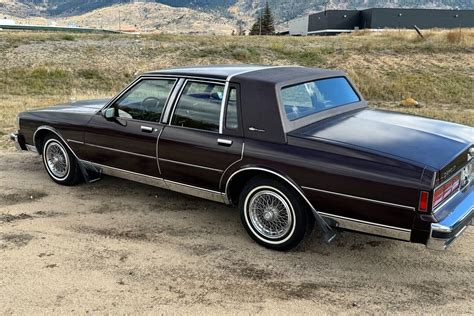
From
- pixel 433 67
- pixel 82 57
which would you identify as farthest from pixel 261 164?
pixel 82 57

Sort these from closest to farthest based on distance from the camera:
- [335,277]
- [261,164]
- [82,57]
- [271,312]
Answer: [271,312] < [335,277] < [261,164] < [82,57]

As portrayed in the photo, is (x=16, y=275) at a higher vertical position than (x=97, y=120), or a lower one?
lower

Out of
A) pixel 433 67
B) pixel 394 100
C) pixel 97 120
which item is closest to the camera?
pixel 97 120

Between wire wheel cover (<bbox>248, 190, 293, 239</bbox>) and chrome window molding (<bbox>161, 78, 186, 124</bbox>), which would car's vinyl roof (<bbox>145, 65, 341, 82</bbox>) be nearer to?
chrome window molding (<bbox>161, 78, 186, 124</bbox>)

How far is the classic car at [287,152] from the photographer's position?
3445mm

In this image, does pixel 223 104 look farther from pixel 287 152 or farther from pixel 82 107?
pixel 82 107

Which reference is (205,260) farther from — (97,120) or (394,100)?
(394,100)

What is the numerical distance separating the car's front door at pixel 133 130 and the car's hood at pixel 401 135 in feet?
5.25

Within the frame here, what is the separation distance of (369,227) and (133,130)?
262 centimetres

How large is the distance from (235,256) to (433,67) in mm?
16916

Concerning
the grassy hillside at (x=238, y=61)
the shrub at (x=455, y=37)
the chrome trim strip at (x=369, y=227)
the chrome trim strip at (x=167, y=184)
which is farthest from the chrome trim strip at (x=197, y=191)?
the shrub at (x=455, y=37)

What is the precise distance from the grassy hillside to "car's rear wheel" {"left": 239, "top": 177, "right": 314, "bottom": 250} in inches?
406

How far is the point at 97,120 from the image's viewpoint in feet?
17.4

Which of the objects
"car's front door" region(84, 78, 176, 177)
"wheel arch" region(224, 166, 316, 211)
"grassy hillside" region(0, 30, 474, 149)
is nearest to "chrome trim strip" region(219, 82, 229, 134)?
"wheel arch" region(224, 166, 316, 211)
